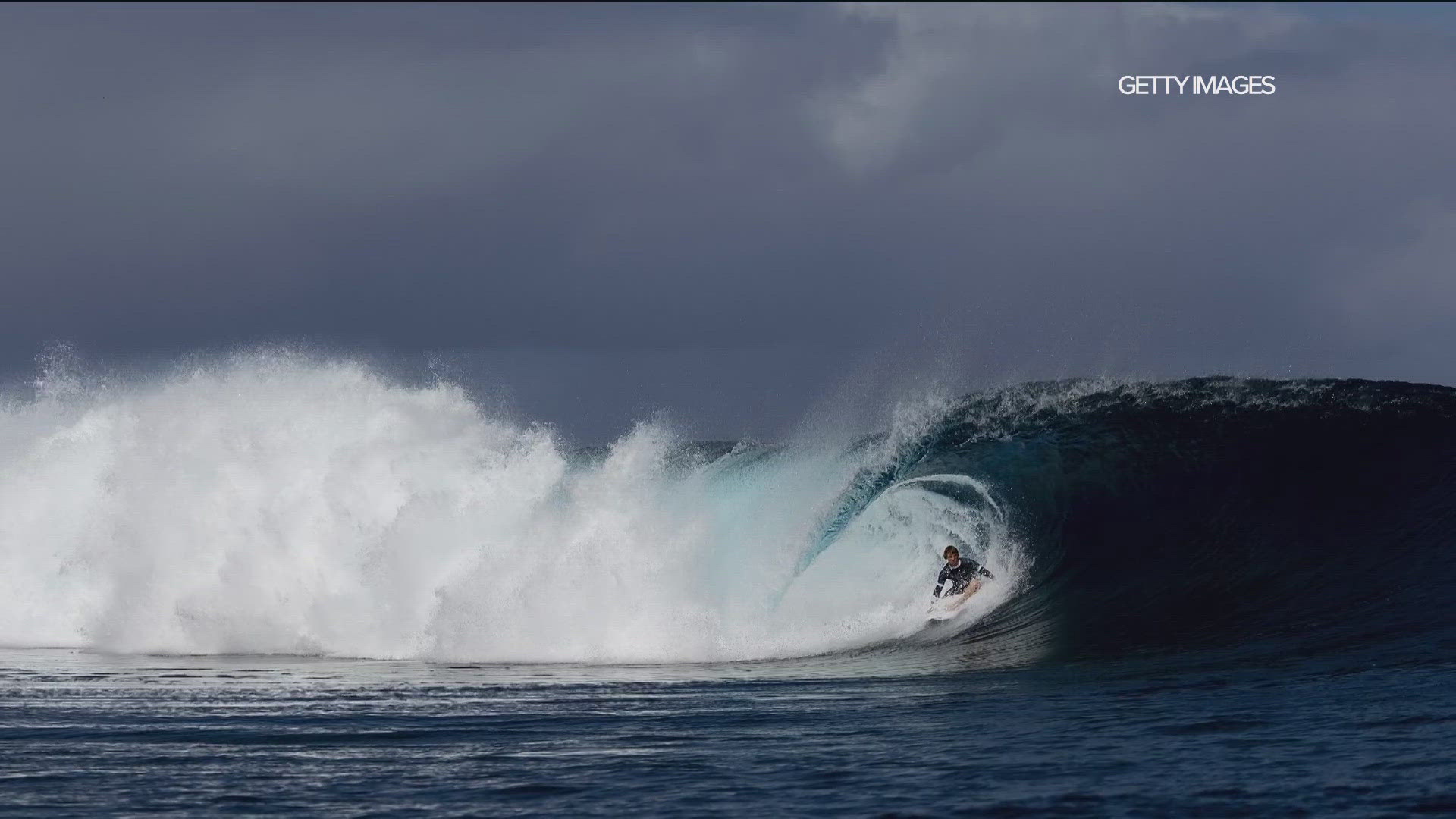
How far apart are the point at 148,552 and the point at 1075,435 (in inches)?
521

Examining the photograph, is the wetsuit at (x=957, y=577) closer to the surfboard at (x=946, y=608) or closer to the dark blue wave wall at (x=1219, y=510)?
the surfboard at (x=946, y=608)

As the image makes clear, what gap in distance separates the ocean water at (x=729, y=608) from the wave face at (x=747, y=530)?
61mm

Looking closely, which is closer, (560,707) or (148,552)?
(560,707)

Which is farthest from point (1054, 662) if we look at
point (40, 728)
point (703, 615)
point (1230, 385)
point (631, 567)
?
point (1230, 385)

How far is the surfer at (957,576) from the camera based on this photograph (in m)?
17.0

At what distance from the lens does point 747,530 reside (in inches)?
794

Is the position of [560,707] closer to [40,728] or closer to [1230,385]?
[40,728]


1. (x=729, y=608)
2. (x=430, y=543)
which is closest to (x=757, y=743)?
(x=729, y=608)

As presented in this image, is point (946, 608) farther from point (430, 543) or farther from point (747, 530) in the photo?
point (430, 543)

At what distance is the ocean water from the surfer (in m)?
0.26

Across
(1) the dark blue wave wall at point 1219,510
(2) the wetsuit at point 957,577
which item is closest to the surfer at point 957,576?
(2) the wetsuit at point 957,577

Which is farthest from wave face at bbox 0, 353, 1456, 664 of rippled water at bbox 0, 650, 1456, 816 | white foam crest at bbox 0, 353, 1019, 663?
rippled water at bbox 0, 650, 1456, 816

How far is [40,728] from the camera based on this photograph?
1086cm

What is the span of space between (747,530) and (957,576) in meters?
3.97
